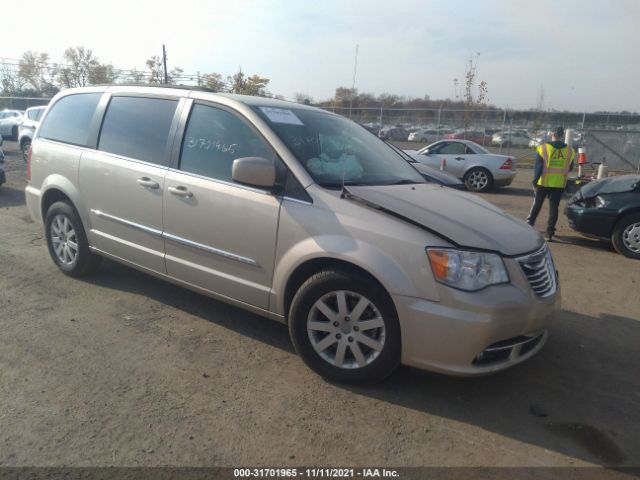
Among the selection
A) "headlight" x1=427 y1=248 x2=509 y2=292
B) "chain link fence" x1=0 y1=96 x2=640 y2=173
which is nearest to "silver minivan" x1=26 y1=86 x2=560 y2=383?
"headlight" x1=427 y1=248 x2=509 y2=292

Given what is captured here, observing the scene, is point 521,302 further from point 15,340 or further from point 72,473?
point 15,340

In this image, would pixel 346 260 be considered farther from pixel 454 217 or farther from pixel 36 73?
pixel 36 73

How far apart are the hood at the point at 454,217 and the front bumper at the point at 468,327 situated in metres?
0.28

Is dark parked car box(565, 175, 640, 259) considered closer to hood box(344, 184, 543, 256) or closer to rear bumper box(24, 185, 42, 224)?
hood box(344, 184, 543, 256)

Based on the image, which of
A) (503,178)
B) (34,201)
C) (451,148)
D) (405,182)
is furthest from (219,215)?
(451,148)

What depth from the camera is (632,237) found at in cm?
691

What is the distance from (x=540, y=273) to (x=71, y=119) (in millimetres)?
4549

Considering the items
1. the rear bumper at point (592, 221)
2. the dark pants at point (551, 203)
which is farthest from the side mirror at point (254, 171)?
the dark pants at point (551, 203)

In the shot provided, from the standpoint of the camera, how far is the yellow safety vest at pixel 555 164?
7.90 metres

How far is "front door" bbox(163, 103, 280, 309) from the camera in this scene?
3.48 m

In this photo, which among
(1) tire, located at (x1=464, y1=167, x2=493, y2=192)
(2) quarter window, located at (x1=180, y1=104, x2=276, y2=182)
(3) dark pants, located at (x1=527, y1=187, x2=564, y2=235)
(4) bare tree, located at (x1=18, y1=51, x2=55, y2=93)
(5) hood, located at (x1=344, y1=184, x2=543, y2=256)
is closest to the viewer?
(5) hood, located at (x1=344, y1=184, x2=543, y2=256)

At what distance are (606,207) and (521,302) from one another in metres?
5.23

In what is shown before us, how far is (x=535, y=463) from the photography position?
2629 mm

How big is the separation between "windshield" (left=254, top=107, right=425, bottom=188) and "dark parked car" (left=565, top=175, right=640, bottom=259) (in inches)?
169
